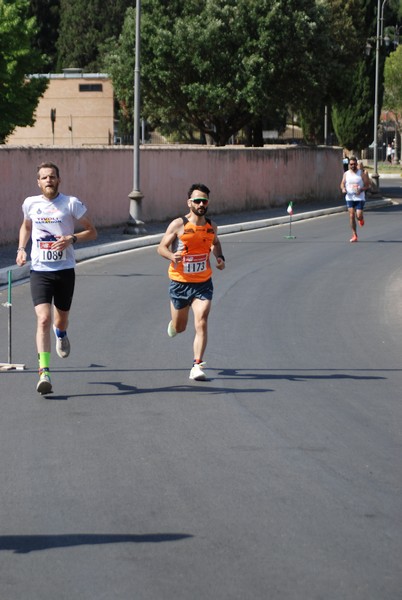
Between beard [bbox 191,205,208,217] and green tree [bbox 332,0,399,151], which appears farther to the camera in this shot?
green tree [bbox 332,0,399,151]

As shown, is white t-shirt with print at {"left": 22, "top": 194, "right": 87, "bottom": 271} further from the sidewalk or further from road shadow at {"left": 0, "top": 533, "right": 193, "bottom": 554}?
the sidewalk

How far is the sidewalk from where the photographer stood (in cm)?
2237

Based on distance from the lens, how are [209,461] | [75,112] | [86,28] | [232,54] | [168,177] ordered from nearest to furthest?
[209,461], [168,177], [232,54], [75,112], [86,28]

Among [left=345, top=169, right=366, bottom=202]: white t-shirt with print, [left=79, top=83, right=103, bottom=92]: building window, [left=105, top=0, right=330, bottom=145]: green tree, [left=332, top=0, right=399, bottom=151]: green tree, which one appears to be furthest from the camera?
[left=79, top=83, right=103, bottom=92]: building window

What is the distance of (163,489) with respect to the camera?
698 centimetres

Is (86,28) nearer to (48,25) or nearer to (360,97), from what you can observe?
(48,25)

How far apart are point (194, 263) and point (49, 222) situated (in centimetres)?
148

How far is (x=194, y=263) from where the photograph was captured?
35.4ft

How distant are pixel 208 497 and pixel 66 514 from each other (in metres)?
0.84

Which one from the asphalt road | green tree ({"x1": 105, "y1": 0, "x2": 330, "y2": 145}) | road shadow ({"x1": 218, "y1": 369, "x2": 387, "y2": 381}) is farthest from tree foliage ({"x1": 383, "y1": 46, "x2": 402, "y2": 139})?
road shadow ({"x1": 218, "y1": 369, "x2": 387, "y2": 381})

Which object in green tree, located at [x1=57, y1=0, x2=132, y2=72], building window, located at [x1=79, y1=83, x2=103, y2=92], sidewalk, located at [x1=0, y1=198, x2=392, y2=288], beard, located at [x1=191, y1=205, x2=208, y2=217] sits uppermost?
green tree, located at [x1=57, y1=0, x2=132, y2=72]

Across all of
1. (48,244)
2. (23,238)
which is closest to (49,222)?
(48,244)

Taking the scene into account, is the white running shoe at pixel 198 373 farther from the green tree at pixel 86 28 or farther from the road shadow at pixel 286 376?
the green tree at pixel 86 28

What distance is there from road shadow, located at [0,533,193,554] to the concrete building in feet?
200
